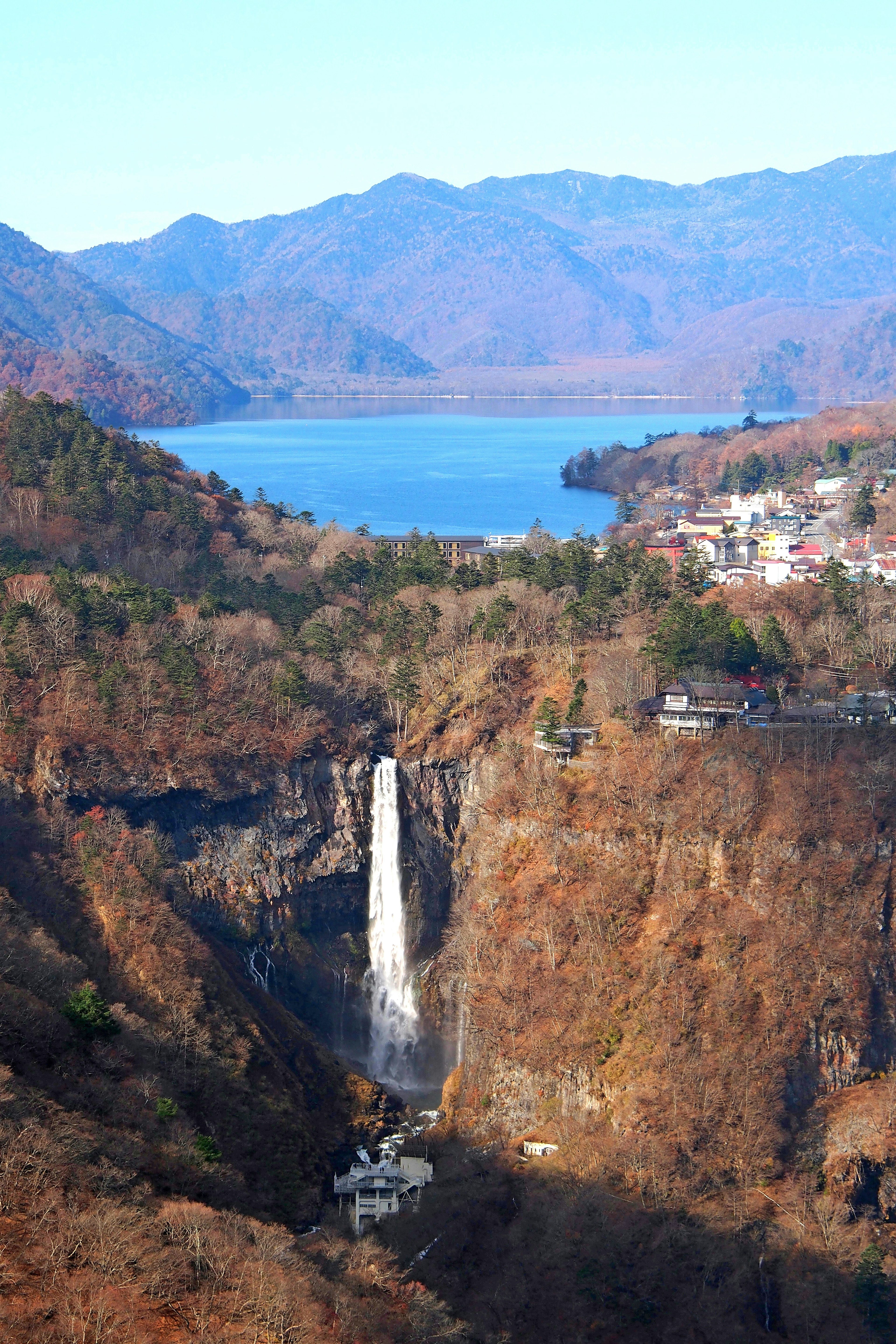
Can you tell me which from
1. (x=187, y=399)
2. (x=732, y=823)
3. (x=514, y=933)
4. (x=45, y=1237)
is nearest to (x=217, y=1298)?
(x=45, y=1237)

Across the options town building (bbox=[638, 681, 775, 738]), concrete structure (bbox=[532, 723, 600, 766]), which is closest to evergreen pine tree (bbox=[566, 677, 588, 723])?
concrete structure (bbox=[532, 723, 600, 766])

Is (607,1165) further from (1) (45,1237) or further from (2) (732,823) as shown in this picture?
(1) (45,1237)

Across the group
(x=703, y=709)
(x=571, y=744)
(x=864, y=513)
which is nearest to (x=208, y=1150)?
(x=571, y=744)

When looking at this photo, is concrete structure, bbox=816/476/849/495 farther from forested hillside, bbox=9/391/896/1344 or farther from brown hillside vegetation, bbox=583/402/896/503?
forested hillside, bbox=9/391/896/1344

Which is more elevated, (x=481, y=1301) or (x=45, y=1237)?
(x=45, y=1237)

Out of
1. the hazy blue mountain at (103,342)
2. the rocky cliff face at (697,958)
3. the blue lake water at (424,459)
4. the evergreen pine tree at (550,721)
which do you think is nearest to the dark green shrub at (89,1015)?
the rocky cliff face at (697,958)

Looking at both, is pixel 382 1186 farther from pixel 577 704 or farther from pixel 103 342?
pixel 103 342
